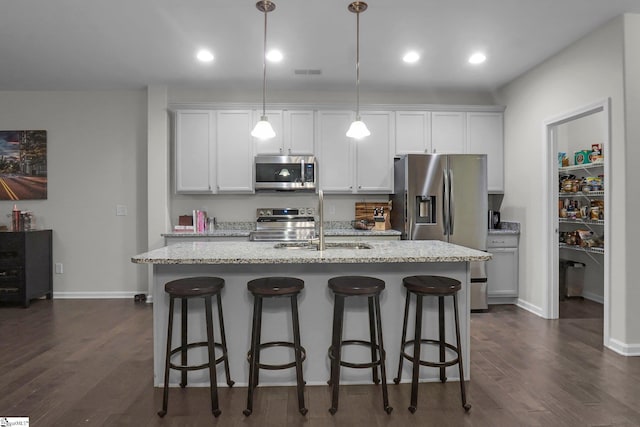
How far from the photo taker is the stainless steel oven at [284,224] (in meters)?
4.54

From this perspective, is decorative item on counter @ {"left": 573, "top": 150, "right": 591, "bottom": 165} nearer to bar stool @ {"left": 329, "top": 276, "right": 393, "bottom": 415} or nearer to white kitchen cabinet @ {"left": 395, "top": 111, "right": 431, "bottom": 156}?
white kitchen cabinet @ {"left": 395, "top": 111, "right": 431, "bottom": 156}

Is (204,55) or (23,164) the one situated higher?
(204,55)

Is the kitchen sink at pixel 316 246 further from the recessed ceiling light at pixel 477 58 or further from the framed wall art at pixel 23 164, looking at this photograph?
the framed wall art at pixel 23 164

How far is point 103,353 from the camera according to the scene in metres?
3.07

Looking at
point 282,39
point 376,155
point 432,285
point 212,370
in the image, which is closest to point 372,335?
point 432,285

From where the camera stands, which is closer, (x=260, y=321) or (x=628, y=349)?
(x=260, y=321)

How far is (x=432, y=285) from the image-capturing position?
2.28m

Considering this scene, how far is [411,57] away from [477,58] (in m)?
0.68

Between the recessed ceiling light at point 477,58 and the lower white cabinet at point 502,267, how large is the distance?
6.31 feet

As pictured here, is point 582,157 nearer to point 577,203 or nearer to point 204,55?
point 577,203

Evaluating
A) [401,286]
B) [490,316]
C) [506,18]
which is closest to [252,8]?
[506,18]

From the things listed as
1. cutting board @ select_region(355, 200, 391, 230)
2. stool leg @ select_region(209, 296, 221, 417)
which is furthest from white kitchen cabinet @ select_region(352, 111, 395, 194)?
stool leg @ select_region(209, 296, 221, 417)

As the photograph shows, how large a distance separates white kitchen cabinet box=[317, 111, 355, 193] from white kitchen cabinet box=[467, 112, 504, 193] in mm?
1576

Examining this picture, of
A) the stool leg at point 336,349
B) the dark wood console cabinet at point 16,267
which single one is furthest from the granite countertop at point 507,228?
the dark wood console cabinet at point 16,267
